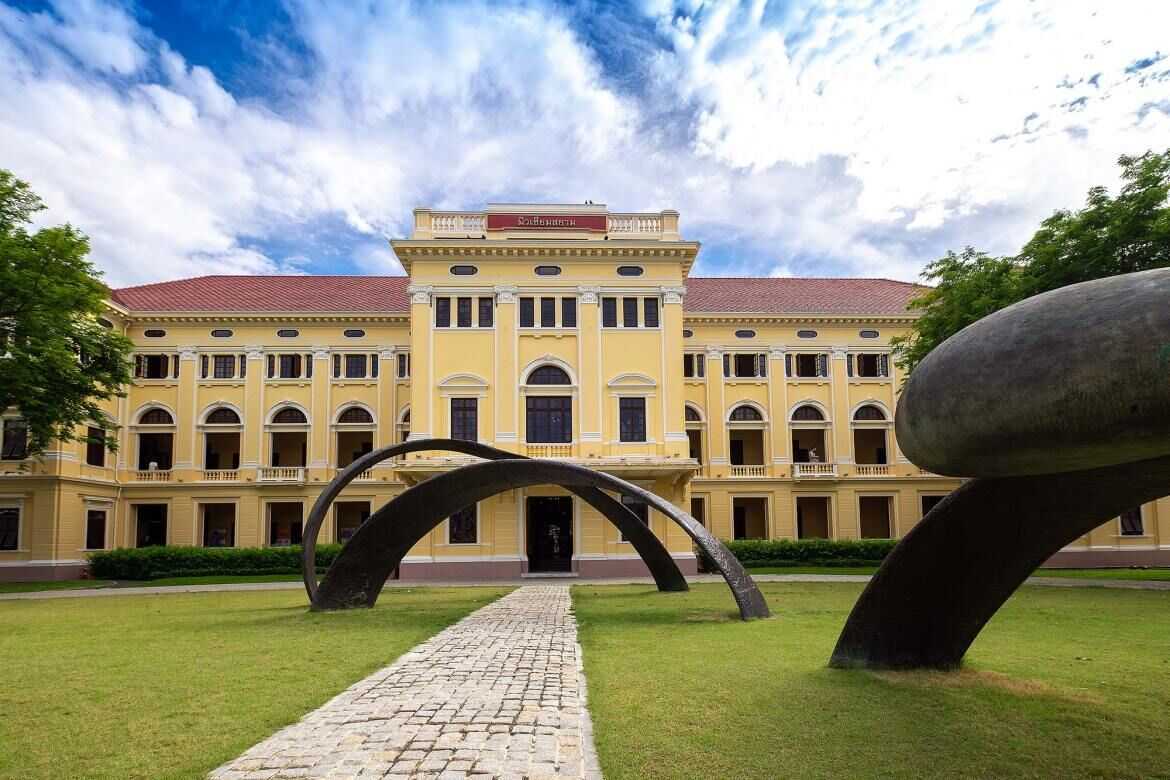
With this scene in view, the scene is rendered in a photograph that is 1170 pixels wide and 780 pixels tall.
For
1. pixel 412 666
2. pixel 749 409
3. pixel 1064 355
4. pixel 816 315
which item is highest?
pixel 816 315

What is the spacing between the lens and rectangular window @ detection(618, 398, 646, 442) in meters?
34.4

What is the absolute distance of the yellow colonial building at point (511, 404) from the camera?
112ft

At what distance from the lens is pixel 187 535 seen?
4012cm

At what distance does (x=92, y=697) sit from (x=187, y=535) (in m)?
34.5

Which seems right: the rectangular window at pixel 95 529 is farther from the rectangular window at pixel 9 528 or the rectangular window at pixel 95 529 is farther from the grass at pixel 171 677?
the grass at pixel 171 677

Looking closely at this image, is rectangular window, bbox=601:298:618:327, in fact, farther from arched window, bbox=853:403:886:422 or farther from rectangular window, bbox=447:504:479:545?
arched window, bbox=853:403:886:422

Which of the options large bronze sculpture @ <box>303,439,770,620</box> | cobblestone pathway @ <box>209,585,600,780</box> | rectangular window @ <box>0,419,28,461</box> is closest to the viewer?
cobblestone pathway @ <box>209,585,600,780</box>

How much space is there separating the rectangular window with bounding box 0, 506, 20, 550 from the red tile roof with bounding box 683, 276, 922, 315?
31.1m

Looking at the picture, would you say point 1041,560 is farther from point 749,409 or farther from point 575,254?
point 749,409

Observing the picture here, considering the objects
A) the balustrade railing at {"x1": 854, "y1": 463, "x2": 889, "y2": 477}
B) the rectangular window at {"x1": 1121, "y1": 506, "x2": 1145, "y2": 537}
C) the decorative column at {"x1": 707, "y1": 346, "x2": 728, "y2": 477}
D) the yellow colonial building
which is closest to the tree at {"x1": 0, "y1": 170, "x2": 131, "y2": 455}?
the yellow colonial building

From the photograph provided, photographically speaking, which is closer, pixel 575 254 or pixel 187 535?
pixel 575 254

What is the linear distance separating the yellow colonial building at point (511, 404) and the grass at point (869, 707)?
20.9 meters

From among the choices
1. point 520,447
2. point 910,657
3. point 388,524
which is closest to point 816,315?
point 520,447

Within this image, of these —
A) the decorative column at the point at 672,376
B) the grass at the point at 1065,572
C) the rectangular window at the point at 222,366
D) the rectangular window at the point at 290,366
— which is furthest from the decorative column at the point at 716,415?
the rectangular window at the point at 222,366
